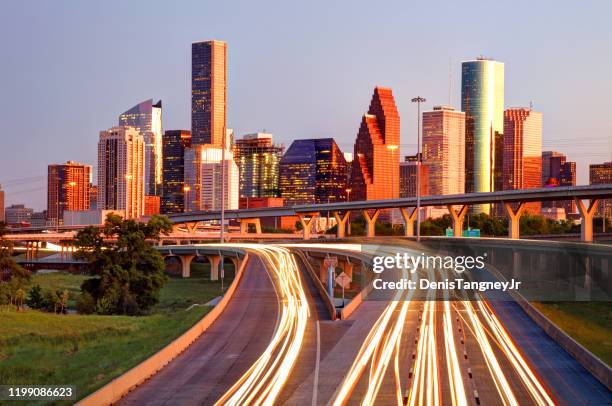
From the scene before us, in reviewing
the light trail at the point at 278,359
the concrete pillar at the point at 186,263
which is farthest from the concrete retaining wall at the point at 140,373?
the concrete pillar at the point at 186,263

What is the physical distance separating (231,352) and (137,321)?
22942mm

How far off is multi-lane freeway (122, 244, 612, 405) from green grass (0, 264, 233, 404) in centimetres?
275

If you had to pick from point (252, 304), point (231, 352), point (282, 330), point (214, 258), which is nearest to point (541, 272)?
point (252, 304)

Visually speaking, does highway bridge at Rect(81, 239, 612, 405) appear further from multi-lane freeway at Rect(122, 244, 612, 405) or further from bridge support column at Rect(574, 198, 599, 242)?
bridge support column at Rect(574, 198, 599, 242)

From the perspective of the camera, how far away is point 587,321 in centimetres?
4900

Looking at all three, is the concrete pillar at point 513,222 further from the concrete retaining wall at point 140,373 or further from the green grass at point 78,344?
the concrete retaining wall at point 140,373

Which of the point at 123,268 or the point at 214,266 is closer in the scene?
the point at 123,268

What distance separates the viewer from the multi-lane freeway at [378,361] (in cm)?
2638

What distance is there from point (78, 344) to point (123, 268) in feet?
112

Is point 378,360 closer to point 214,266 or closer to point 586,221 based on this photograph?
point 586,221

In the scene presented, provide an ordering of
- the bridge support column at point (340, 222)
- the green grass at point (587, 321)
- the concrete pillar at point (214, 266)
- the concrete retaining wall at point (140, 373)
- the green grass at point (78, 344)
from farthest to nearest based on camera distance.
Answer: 1. the bridge support column at point (340, 222)
2. the concrete pillar at point (214, 266)
3. the green grass at point (587, 321)
4. the green grass at point (78, 344)
5. the concrete retaining wall at point (140, 373)

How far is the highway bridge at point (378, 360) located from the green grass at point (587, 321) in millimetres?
1937

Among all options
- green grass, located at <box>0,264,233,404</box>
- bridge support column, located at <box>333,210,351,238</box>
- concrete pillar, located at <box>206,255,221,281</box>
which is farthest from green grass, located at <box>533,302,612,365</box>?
bridge support column, located at <box>333,210,351,238</box>

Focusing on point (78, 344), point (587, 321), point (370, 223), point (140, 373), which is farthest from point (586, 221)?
point (140, 373)
